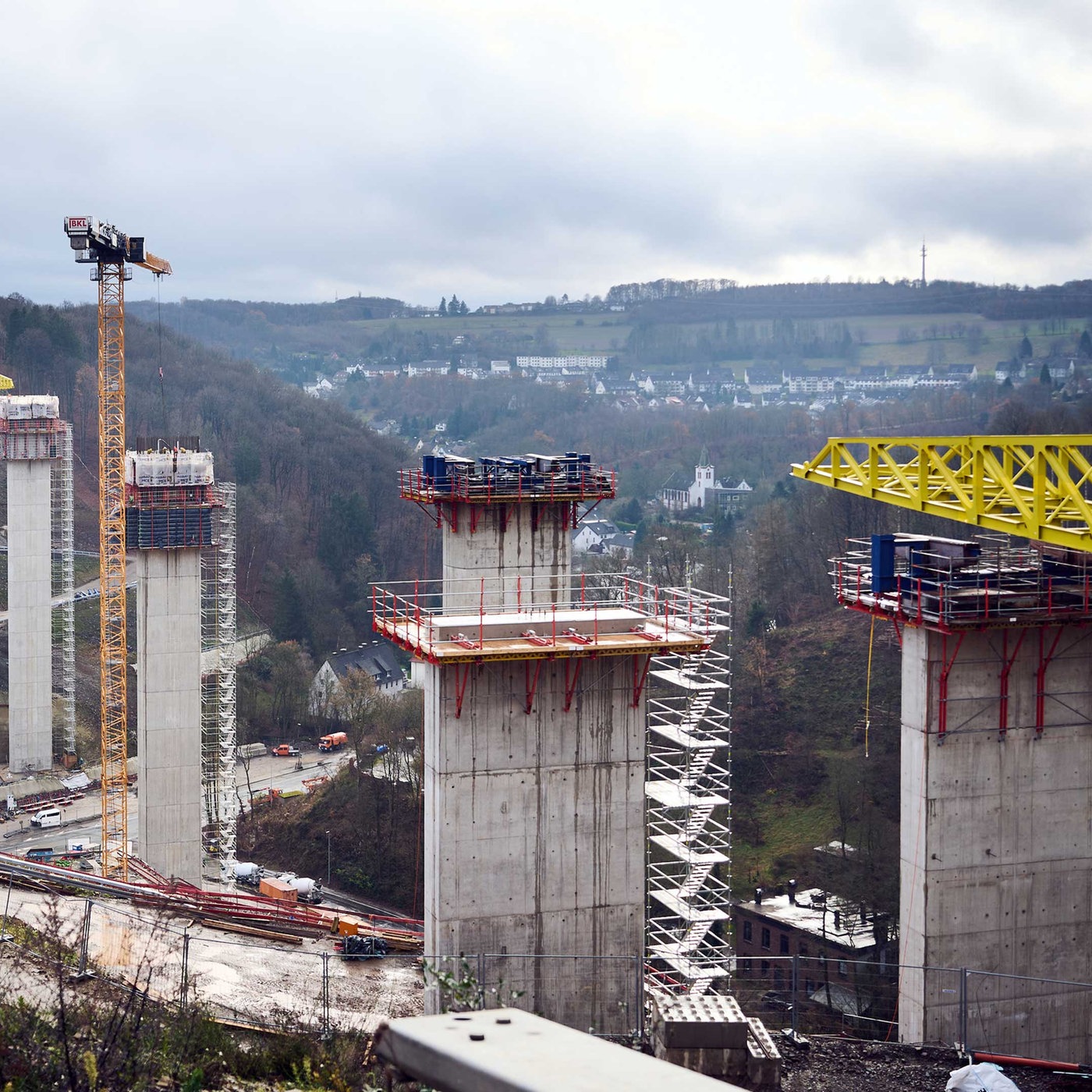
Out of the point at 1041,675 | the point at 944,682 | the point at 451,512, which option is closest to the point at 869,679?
the point at 451,512

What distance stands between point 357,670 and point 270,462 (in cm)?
4926

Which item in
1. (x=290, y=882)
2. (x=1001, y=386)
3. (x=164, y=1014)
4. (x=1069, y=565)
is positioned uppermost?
(x=1001, y=386)

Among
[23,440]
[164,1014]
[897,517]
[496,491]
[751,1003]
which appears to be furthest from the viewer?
[897,517]

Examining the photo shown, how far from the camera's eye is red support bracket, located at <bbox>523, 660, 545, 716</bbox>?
2588 centimetres

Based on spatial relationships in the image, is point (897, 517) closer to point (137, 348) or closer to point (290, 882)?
point (290, 882)

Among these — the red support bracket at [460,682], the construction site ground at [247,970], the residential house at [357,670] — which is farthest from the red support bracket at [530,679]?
the residential house at [357,670]

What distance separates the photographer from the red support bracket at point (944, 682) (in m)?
26.2

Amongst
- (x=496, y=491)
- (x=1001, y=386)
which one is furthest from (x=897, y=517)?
(x=1001, y=386)

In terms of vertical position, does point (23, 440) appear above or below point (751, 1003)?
above

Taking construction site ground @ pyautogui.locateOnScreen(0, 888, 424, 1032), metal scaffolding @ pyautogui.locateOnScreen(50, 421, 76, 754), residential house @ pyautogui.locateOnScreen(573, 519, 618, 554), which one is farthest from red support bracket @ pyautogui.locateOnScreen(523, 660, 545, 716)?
residential house @ pyautogui.locateOnScreen(573, 519, 618, 554)

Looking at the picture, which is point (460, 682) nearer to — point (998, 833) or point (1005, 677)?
point (1005, 677)

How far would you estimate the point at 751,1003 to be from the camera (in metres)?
39.9

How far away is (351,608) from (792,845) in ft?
186

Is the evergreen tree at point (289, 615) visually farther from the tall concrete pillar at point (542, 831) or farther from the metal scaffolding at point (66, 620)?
the tall concrete pillar at point (542, 831)
